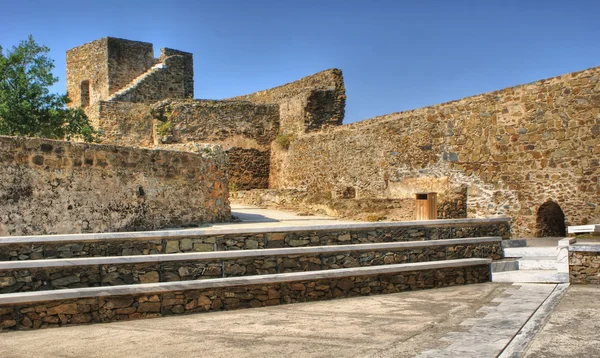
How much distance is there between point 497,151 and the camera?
1466 cm

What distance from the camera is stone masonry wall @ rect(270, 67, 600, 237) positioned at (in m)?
13.0

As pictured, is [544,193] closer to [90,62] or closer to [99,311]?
[99,311]

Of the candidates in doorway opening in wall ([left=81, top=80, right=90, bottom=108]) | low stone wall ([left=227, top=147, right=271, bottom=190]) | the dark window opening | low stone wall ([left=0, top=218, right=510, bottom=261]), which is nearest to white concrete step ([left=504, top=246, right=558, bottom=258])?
low stone wall ([left=0, top=218, right=510, bottom=261])

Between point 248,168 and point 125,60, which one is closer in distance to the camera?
point 248,168

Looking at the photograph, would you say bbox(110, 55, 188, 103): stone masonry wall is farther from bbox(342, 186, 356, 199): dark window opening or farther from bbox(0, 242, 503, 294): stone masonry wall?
bbox(0, 242, 503, 294): stone masonry wall

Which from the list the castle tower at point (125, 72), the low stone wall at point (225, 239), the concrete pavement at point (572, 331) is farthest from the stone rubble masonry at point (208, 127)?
the concrete pavement at point (572, 331)

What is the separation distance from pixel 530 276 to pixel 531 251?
138cm

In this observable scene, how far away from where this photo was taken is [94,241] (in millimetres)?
7855

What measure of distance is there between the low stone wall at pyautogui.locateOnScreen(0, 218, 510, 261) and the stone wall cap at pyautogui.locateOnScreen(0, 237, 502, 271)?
0.25 meters

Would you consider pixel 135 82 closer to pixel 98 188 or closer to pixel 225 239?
pixel 98 188

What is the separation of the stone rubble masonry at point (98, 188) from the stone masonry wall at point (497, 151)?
21.2 ft

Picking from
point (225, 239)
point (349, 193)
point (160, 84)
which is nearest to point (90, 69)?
point (160, 84)

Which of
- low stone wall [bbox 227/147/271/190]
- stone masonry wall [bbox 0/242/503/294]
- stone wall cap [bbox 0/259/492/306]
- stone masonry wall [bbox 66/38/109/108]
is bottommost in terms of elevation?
stone wall cap [bbox 0/259/492/306]

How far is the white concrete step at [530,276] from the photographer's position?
9391mm
